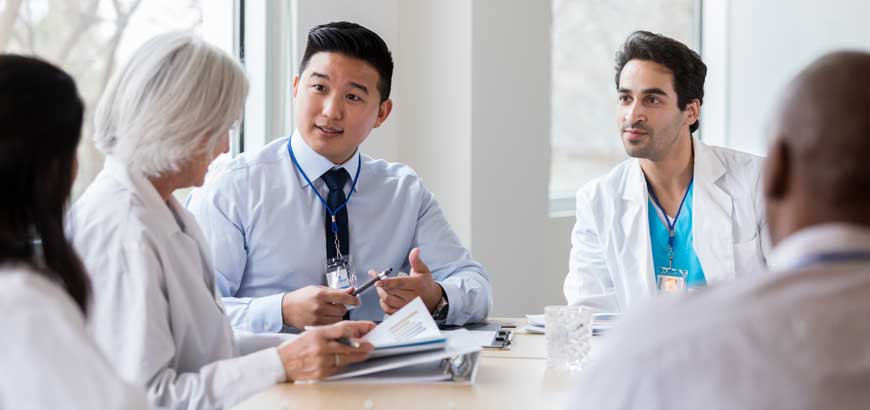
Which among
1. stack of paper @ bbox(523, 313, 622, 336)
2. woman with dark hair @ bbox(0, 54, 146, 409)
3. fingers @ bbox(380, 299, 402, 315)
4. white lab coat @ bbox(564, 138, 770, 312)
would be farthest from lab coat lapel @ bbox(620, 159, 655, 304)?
woman with dark hair @ bbox(0, 54, 146, 409)

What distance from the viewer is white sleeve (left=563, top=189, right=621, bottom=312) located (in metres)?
3.26

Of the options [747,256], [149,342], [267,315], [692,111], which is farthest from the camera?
[692,111]

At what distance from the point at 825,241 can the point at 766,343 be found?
117 mm

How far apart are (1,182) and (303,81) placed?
5.93ft

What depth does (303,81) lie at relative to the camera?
10.0ft

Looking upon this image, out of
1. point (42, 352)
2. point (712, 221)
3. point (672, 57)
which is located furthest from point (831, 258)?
point (672, 57)

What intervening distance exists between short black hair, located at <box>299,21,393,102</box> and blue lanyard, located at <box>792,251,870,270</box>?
7.35 ft

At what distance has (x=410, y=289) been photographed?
2.62 meters

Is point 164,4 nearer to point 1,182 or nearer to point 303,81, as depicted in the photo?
point 303,81

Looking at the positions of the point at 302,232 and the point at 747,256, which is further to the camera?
the point at 747,256

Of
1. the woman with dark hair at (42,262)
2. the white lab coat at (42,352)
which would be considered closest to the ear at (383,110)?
the woman with dark hair at (42,262)

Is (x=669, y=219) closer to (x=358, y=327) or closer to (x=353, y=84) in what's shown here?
(x=353, y=84)

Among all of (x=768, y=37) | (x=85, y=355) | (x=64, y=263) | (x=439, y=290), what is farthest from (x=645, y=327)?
(x=768, y=37)

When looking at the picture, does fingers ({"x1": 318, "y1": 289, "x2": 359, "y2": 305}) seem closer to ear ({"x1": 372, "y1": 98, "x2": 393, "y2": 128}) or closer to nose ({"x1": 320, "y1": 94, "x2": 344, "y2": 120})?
nose ({"x1": 320, "y1": 94, "x2": 344, "y2": 120})
